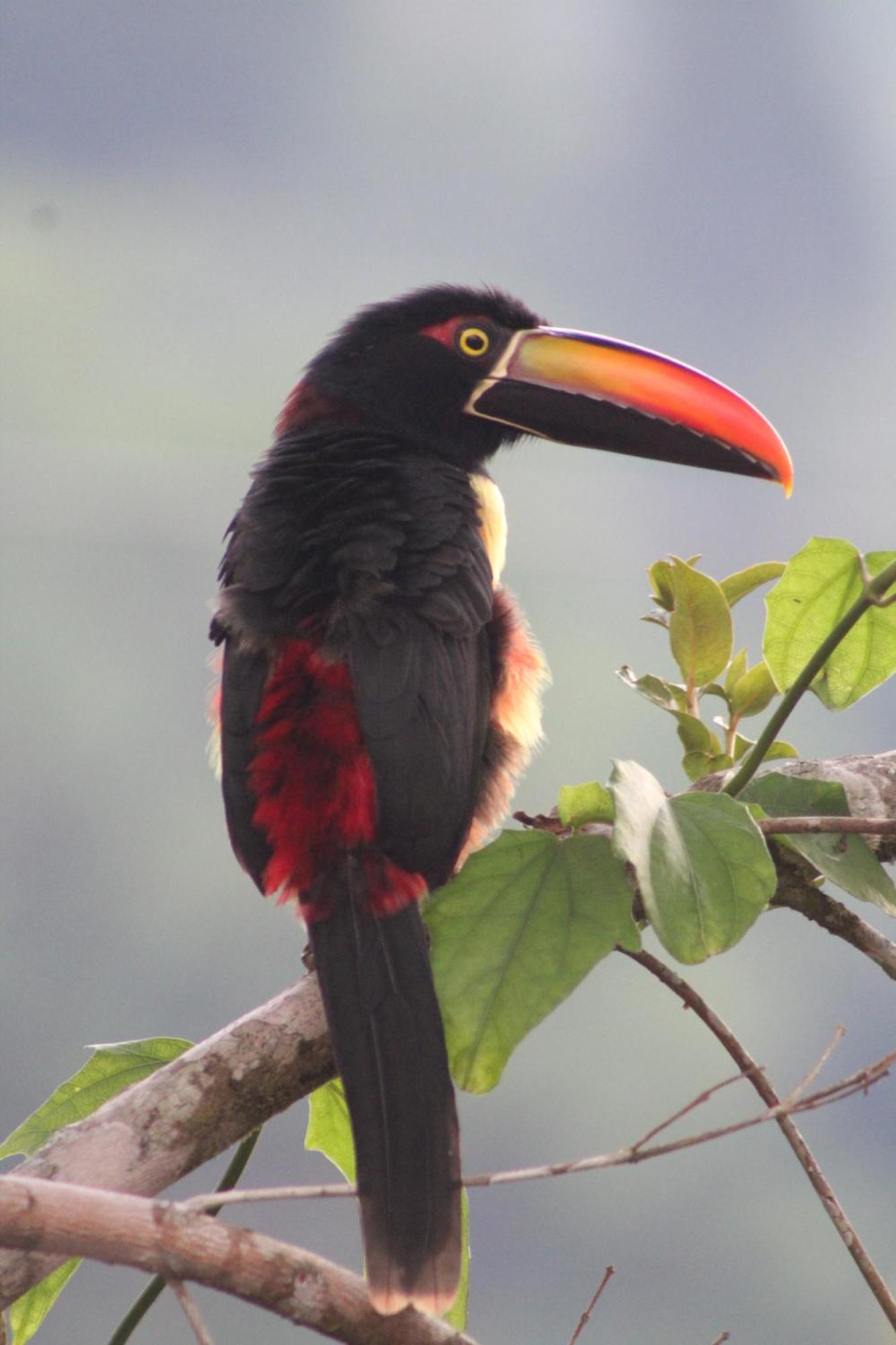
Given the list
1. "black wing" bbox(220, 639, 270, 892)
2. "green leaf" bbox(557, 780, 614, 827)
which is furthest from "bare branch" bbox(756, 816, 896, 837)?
"black wing" bbox(220, 639, 270, 892)

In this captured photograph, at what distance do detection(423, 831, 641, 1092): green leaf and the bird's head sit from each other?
2.84ft

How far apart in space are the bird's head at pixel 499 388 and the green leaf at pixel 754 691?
0.38m

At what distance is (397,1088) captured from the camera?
4.37ft

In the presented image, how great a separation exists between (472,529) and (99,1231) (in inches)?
42.6

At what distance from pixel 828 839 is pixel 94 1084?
2.85 ft

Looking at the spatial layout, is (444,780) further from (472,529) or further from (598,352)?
(598,352)

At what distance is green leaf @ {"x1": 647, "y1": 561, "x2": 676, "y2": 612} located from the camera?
183 centimetres

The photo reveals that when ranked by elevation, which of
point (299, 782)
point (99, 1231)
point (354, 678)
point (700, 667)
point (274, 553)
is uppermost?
point (274, 553)

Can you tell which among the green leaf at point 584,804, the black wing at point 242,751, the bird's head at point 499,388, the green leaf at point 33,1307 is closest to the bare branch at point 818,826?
the green leaf at point 584,804

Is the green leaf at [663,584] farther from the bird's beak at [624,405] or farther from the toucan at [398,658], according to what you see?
the bird's beak at [624,405]

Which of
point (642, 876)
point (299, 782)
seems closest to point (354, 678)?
point (299, 782)

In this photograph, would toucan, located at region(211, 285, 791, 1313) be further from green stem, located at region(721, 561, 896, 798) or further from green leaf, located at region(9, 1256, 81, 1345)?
green leaf, located at region(9, 1256, 81, 1345)

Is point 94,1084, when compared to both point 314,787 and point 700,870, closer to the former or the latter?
point 314,787

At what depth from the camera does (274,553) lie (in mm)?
1771
